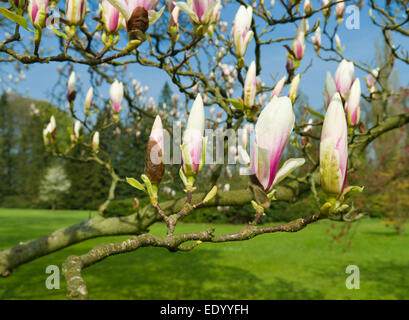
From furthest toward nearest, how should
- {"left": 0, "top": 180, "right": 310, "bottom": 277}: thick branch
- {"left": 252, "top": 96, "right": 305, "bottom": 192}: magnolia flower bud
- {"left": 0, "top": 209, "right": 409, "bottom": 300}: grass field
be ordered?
{"left": 0, "top": 209, "right": 409, "bottom": 300}: grass field → {"left": 0, "top": 180, "right": 310, "bottom": 277}: thick branch → {"left": 252, "top": 96, "right": 305, "bottom": 192}: magnolia flower bud

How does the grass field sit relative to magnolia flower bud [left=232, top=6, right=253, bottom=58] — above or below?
below

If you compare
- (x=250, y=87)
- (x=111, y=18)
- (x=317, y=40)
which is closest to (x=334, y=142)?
(x=250, y=87)

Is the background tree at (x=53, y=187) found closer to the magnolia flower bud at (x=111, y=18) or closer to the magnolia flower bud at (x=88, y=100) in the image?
the magnolia flower bud at (x=88, y=100)

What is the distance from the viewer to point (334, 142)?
961mm

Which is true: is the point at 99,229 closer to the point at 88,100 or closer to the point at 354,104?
the point at 88,100

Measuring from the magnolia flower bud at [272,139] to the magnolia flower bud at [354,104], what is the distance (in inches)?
27.6

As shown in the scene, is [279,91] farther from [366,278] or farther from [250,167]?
[366,278]

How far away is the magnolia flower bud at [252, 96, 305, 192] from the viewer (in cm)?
92

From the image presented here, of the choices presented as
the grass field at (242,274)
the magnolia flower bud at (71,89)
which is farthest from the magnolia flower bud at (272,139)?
the grass field at (242,274)

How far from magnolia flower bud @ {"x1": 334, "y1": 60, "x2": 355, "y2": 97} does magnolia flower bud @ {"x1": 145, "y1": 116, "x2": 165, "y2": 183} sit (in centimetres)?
87

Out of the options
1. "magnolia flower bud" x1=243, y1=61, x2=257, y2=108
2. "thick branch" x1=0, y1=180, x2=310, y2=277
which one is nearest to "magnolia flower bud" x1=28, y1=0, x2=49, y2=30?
"magnolia flower bud" x1=243, y1=61, x2=257, y2=108

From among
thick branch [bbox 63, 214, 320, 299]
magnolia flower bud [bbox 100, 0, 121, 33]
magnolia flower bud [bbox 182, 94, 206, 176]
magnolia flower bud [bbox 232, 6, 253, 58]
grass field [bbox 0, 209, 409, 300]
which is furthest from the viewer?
grass field [bbox 0, 209, 409, 300]

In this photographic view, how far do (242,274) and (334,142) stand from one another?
9.39m

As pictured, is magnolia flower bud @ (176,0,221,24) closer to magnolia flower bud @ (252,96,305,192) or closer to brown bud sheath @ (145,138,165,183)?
brown bud sheath @ (145,138,165,183)
